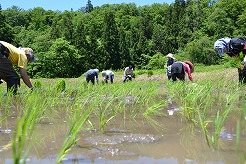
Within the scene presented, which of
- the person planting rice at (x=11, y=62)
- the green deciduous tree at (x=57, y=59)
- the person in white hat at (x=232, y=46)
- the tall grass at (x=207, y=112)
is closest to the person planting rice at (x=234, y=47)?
the person in white hat at (x=232, y=46)

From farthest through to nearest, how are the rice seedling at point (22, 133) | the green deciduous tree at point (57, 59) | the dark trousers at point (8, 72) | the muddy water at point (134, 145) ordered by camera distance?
the green deciduous tree at point (57, 59)
the dark trousers at point (8, 72)
the muddy water at point (134, 145)
the rice seedling at point (22, 133)

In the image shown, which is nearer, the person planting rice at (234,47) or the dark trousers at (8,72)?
the dark trousers at (8,72)

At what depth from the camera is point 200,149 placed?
4.48 ft

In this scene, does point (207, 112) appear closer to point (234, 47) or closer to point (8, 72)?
point (234, 47)

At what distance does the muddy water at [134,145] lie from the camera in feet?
4.03

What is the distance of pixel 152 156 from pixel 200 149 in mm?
234

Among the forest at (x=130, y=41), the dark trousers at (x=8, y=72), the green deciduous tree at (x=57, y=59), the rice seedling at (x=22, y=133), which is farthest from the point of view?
the green deciduous tree at (x=57, y=59)

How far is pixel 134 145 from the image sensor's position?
150cm

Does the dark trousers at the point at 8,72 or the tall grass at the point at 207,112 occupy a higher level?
the dark trousers at the point at 8,72

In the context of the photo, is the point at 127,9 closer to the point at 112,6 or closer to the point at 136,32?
the point at 112,6

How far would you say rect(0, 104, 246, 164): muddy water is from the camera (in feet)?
4.03

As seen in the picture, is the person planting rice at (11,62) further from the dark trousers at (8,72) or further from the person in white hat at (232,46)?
the person in white hat at (232,46)

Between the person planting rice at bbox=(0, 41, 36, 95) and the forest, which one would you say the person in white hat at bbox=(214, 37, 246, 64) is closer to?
the person planting rice at bbox=(0, 41, 36, 95)

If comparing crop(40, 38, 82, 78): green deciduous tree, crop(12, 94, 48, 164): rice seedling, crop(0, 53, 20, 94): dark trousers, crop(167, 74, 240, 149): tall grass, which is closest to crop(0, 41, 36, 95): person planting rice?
crop(0, 53, 20, 94): dark trousers
